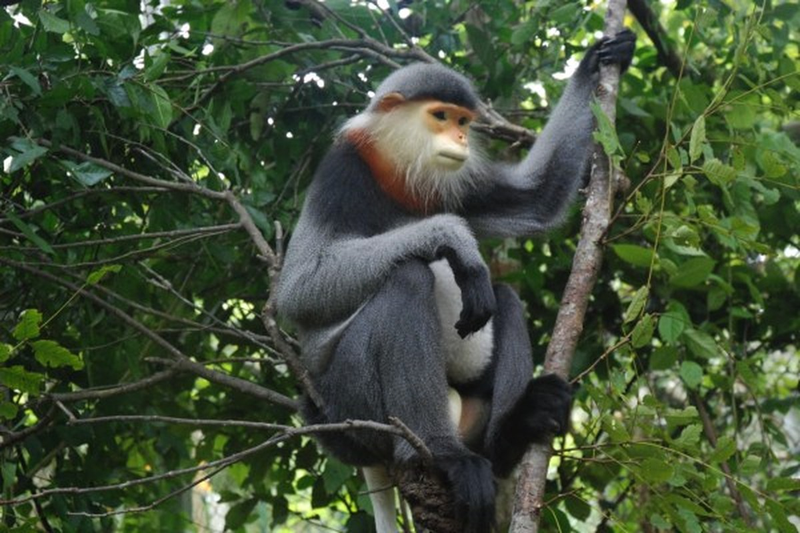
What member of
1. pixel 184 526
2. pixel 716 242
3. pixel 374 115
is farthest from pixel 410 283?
pixel 184 526

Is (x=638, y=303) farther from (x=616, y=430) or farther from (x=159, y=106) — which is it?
(x=159, y=106)

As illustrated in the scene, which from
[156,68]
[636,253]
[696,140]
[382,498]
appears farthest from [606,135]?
[156,68]

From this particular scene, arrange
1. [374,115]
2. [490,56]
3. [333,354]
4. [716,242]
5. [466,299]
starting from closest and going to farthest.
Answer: [466,299] < [333,354] < [374,115] < [490,56] < [716,242]

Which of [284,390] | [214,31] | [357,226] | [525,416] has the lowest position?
[284,390]

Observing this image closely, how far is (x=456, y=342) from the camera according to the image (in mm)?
4984

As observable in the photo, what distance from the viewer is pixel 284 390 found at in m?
6.28

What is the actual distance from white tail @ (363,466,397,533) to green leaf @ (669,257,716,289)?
1.59 metres

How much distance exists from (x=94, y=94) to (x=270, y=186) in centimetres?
145

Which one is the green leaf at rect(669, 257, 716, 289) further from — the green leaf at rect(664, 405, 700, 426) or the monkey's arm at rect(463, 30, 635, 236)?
the green leaf at rect(664, 405, 700, 426)

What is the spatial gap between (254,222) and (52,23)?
1436 millimetres

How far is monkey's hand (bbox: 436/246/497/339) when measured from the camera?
4.30m

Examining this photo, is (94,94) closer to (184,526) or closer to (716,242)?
(184,526)

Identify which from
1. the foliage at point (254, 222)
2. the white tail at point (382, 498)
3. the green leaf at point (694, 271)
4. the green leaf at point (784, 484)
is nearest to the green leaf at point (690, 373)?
the foliage at point (254, 222)

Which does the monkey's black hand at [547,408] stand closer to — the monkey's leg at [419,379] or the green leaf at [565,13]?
the monkey's leg at [419,379]
